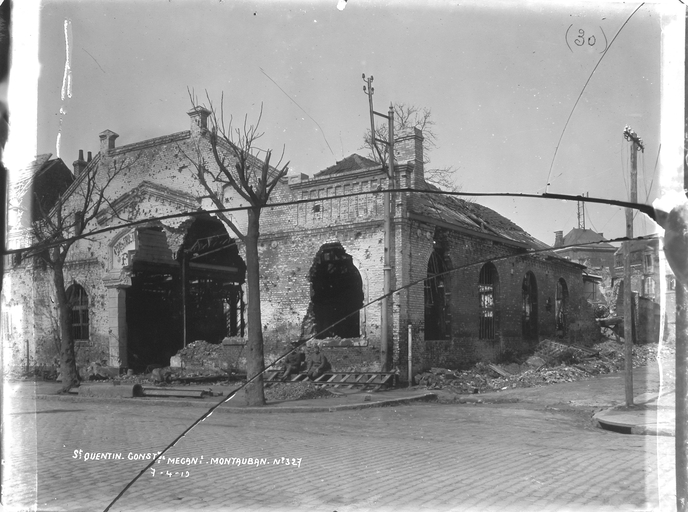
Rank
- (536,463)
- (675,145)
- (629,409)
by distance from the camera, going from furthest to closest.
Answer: (629,409)
(536,463)
(675,145)

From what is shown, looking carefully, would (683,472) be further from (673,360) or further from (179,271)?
(179,271)

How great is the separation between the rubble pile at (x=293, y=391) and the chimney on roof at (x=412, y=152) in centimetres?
164

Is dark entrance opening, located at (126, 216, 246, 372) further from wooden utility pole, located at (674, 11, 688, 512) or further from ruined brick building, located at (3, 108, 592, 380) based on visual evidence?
wooden utility pole, located at (674, 11, 688, 512)

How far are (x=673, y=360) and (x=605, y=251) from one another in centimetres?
87

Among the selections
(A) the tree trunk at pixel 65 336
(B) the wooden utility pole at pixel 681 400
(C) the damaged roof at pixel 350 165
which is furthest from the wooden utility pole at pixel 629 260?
(A) the tree trunk at pixel 65 336

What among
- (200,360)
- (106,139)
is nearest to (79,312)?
(200,360)

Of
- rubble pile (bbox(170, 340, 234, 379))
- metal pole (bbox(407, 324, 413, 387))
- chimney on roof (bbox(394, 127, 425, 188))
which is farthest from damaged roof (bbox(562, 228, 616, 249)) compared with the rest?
rubble pile (bbox(170, 340, 234, 379))

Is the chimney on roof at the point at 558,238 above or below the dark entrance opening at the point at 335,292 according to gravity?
above

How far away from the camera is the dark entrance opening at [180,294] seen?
165 inches

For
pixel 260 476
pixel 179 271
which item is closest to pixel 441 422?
pixel 260 476

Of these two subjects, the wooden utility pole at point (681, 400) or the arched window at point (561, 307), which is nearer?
the wooden utility pole at point (681, 400)

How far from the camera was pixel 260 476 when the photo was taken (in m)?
4.01

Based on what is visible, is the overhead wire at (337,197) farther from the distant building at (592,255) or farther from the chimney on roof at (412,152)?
the distant building at (592,255)

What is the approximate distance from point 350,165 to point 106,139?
1735 mm
